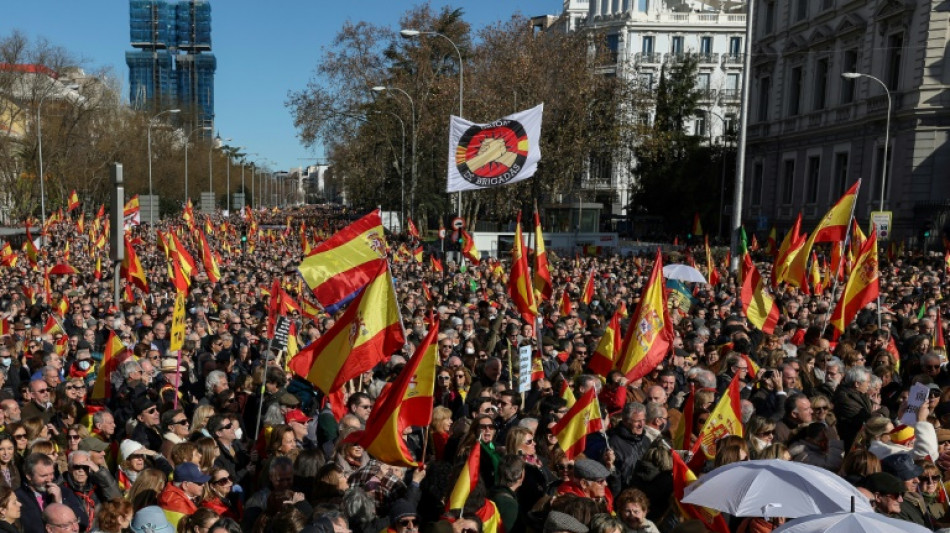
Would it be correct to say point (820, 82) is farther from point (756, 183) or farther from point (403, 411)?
point (403, 411)

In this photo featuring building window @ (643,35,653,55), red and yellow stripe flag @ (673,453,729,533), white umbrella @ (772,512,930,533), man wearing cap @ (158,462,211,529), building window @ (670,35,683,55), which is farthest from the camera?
building window @ (643,35,653,55)

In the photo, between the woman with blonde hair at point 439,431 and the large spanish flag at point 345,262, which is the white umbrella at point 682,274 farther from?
the woman with blonde hair at point 439,431

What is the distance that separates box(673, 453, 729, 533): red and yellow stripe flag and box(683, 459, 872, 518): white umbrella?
1.24 feet

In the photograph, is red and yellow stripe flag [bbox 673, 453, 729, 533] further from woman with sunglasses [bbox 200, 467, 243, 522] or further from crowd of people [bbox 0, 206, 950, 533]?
woman with sunglasses [bbox 200, 467, 243, 522]

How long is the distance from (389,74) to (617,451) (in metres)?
43.9

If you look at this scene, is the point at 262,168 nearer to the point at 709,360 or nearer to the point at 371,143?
the point at 371,143

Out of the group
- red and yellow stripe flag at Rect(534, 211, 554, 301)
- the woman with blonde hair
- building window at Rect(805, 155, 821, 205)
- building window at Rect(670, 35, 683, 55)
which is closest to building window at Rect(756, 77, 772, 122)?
building window at Rect(805, 155, 821, 205)

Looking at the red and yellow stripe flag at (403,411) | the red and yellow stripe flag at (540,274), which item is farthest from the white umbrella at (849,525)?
the red and yellow stripe flag at (540,274)

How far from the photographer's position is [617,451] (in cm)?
620

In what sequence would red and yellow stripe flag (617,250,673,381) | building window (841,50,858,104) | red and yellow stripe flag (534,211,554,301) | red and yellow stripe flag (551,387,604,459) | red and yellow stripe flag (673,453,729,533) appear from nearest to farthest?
red and yellow stripe flag (673,453,729,533)
red and yellow stripe flag (551,387,604,459)
red and yellow stripe flag (617,250,673,381)
red and yellow stripe flag (534,211,554,301)
building window (841,50,858,104)

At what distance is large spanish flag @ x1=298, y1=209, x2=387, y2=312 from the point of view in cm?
961

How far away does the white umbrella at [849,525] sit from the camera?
3541mm

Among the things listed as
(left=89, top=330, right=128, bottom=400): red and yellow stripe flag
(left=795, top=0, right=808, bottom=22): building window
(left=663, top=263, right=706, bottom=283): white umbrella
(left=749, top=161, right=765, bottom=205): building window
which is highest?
(left=795, top=0, right=808, bottom=22): building window

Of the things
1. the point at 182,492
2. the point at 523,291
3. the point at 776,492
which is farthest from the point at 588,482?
the point at 523,291
